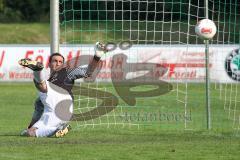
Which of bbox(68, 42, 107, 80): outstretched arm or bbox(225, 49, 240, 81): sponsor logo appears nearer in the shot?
bbox(68, 42, 107, 80): outstretched arm

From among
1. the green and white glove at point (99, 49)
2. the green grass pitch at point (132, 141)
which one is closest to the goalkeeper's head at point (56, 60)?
the green and white glove at point (99, 49)

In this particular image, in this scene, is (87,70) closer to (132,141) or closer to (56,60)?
(56,60)

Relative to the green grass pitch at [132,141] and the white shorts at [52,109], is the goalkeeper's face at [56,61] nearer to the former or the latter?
the white shorts at [52,109]

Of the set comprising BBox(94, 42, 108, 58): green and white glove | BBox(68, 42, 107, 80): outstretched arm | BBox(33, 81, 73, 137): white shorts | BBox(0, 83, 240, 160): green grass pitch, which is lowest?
BBox(0, 83, 240, 160): green grass pitch

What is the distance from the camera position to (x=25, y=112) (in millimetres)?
19469

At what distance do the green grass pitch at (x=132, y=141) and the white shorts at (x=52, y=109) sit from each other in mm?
328

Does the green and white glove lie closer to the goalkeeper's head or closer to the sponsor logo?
the goalkeeper's head

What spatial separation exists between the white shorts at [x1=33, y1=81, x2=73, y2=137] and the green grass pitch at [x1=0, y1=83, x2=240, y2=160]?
12.9 inches

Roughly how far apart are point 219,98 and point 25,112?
677 cm

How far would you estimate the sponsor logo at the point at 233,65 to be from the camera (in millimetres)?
28225

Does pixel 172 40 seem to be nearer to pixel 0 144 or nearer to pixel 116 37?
pixel 116 37

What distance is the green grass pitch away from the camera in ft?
36.7

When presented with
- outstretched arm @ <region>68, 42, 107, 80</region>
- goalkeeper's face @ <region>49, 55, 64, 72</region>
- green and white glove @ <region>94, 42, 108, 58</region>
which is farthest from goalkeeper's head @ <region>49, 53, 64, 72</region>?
green and white glove @ <region>94, 42, 108, 58</region>

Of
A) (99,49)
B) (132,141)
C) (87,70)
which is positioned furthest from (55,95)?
(132,141)
